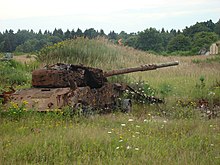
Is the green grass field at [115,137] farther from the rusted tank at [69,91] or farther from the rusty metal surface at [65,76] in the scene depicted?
the rusty metal surface at [65,76]

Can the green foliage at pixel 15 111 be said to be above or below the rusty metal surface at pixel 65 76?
below

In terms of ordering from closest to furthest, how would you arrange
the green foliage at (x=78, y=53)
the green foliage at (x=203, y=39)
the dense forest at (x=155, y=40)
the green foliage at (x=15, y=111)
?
the green foliage at (x=15, y=111) < the green foliage at (x=78, y=53) < the green foliage at (x=203, y=39) < the dense forest at (x=155, y=40)

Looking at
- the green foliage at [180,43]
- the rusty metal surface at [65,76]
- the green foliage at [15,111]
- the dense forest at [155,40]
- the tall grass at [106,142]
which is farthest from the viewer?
the green foliage at [180,43]

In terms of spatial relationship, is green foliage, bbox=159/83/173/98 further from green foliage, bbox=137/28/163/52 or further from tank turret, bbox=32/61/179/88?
green foliage, bbox=137/28/163/52

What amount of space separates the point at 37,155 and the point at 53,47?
45.9ft

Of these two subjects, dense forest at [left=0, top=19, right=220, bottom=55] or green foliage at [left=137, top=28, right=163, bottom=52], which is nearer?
dense forest at [left=0, top=19, right=220, bottom=55]

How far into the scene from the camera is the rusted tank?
25.2 ft

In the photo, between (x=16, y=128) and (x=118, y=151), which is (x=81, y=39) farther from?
(x=118, y=151)

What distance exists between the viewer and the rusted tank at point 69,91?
303 inches

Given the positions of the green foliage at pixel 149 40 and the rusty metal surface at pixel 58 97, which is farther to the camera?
the green foliage at pixel 149 40

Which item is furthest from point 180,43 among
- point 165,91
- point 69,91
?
point 69,91

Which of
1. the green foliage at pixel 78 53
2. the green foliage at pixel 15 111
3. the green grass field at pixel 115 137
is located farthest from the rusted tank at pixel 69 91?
the green foliage at pixel 78 53

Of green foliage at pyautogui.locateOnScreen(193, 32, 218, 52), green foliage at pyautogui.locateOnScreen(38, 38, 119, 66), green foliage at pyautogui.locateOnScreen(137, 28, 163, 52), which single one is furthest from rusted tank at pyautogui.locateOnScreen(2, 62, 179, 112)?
green foliage at pyautogui.locateOnScreen(137, 28, 163, 52)

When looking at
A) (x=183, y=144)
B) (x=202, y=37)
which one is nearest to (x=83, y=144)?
(x=183, y=144)
